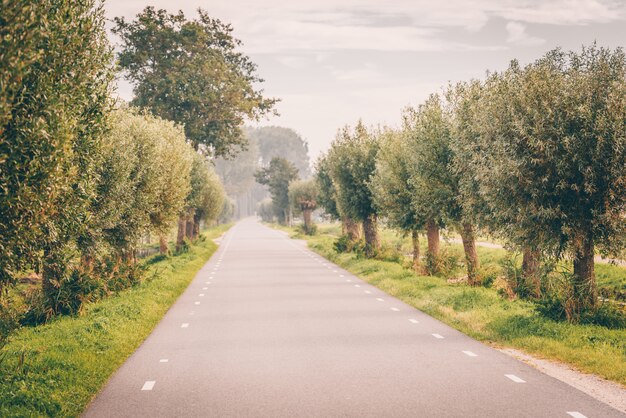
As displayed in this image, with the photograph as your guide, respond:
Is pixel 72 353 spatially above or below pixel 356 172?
below

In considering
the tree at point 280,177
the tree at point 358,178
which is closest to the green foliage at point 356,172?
the tree at point 358,178

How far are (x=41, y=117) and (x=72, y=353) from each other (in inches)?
186

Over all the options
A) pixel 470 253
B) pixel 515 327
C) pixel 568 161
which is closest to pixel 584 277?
pixel 515 327

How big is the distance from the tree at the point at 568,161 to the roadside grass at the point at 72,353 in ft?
26.4

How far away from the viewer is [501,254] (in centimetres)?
3412

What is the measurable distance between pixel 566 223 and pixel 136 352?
8473mm

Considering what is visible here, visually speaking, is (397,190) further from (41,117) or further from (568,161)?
(41,117)

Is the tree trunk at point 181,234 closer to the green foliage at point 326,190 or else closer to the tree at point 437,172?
the green foliage at point 326,190

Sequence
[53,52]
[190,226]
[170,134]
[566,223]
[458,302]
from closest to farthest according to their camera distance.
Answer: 1. [53,52]
2. [566,223]
3. [458,302]
4. [170,134]
5. [190,226]

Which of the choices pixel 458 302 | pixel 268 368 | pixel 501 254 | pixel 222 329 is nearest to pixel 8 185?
pixel 268 368

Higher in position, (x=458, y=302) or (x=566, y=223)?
(x=566, y=223)

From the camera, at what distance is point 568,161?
13.0m

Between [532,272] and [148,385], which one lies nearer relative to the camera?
[148,385]

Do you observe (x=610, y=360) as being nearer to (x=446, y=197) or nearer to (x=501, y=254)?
Answer: (x=446, y=197)
